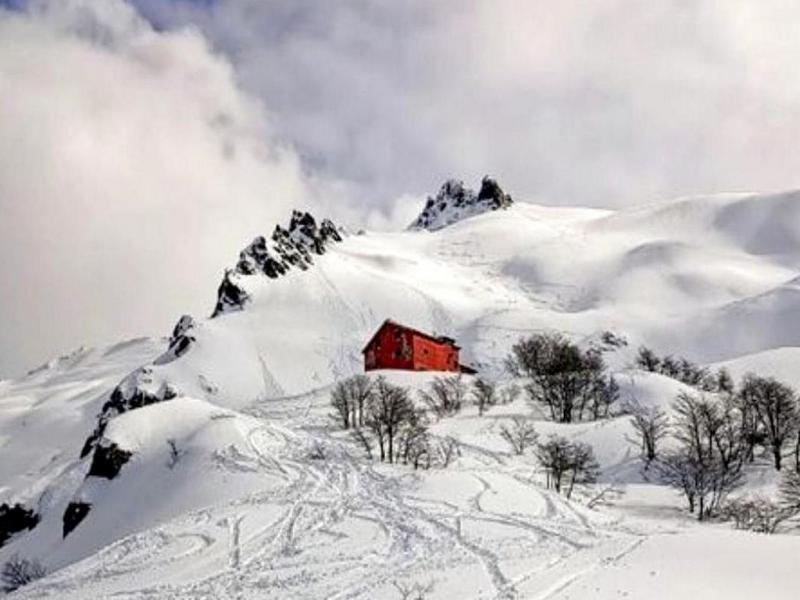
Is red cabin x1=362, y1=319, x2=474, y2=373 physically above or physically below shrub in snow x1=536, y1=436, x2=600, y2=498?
above

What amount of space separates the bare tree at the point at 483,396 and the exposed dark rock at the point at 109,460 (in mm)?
28763

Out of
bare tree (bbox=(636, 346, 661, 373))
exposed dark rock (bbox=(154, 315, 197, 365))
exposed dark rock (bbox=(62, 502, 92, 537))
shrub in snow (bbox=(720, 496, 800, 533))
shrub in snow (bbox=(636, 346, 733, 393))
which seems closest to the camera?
shrub in snow (bbox=(720, 496, 800, 533))

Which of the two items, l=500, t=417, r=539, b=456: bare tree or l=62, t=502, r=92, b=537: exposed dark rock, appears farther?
l=500, t=417, r=539, b=456: bare tree

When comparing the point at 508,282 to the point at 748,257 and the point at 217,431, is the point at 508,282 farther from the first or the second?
the point at 217,431

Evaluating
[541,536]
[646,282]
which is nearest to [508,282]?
[646,282]

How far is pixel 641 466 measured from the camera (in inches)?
2286

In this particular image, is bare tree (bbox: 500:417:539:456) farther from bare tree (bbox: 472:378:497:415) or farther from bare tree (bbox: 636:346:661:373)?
bare tree (bbox: 636:346:661:373)

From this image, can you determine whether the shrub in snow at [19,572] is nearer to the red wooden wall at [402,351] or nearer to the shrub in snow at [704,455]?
the shrub in snow at [704,455]

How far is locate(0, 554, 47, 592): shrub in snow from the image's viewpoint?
52656 millimetres

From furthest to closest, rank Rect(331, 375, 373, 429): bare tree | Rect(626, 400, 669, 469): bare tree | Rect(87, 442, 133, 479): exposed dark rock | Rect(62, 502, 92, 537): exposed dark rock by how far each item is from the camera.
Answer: Rect(331, 375, 373, 429): bare tree
Rect(87, 442, 133, 479): exposed dark rock
Rect(626, 400, 669, 469): bare tree
Rect(62, 502, 92, 537): exposed dark rock

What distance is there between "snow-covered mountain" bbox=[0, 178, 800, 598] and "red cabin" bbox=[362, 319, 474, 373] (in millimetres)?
11476

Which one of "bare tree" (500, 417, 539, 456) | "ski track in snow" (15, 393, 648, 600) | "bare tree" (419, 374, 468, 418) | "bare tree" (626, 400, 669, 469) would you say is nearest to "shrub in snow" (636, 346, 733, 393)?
"bare tree" (626, 400, 669, 469)

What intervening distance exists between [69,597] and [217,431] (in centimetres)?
2760

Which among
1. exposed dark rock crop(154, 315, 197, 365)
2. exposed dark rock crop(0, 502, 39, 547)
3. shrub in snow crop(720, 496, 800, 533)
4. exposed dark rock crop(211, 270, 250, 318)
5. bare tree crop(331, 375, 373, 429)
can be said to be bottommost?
exposed dark rock crop(0, 502, 39, 547)
